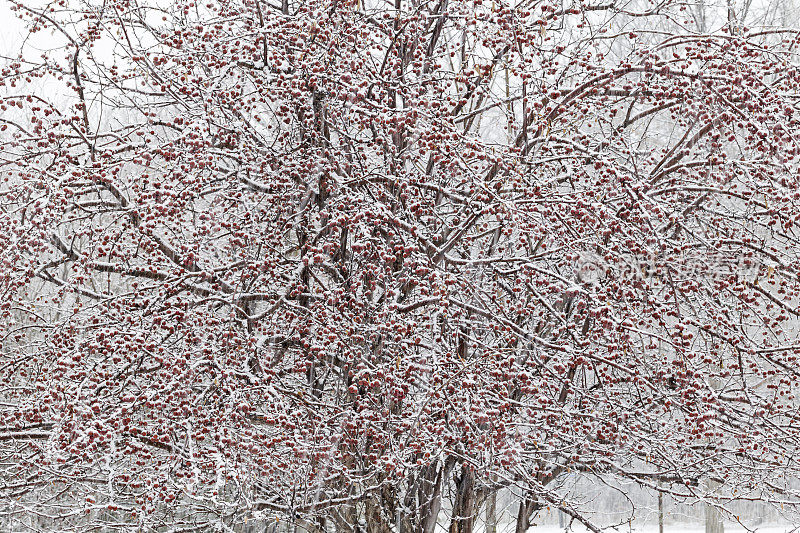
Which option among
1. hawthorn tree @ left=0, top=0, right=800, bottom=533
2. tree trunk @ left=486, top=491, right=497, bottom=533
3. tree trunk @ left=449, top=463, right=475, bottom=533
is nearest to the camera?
hawthorn tree @ left=0, top=0, right=800, bottom=533

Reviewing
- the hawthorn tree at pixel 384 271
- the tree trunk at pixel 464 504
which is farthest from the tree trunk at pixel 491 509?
the hawthorn tree at pixel 384 271

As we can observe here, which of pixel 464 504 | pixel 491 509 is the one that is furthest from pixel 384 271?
pixel 491 509

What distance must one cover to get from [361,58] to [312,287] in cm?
175

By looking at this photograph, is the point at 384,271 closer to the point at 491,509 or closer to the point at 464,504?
the point at 464,504

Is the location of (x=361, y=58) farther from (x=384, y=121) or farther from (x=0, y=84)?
(x=0, y=84)

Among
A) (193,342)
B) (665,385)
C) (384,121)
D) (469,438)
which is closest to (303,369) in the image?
(193,342)

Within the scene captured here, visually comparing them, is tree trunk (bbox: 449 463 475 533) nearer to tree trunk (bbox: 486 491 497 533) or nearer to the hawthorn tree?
the hawthorn tree

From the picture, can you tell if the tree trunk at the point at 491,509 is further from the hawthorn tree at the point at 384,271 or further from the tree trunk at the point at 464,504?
the hawthorn tree at the point at 384,271

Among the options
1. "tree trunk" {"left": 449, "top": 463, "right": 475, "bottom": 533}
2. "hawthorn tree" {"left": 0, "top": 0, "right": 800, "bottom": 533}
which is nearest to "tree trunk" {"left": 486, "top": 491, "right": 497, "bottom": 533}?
"tree trunk" {"left": 449, "top": 463, "right": 475, "bottom": 533}

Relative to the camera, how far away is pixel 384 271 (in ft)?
18.1

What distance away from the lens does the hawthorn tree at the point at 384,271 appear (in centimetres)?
509

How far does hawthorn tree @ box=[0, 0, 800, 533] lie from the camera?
16.7ft

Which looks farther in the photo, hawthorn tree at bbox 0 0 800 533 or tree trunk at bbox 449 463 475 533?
tree trunk at bbox 449 463 475 533

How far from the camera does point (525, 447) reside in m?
6.08
